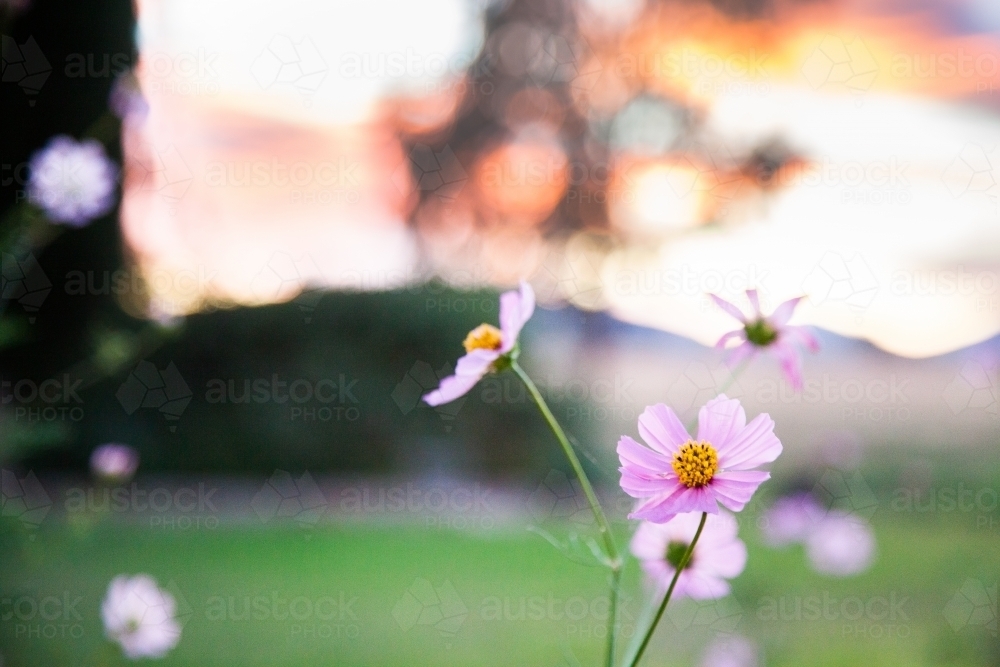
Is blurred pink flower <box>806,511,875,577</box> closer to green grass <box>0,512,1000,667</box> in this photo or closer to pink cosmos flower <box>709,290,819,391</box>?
green grass <box>0,512,1000,667</box>

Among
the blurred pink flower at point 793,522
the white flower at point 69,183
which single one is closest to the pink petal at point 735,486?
the white flower at point 69,183

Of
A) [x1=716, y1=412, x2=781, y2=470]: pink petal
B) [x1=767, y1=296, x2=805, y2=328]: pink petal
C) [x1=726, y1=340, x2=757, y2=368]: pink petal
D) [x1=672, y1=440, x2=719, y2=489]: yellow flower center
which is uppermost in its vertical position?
[x1=767, y1=296, x2=805, y2=328]: pink petal

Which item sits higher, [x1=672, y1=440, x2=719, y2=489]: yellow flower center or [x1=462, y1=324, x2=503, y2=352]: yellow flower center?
[x1=462, y1=324, x2=503, y2=352]: yellow flower center

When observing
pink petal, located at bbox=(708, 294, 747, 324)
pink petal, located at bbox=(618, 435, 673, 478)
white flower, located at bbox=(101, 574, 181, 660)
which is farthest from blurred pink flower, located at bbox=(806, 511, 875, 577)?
pink petal, located at bbox=(618, 435, 673, 478)

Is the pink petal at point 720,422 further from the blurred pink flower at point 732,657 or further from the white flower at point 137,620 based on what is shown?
the blurred pink flower at point 732,657

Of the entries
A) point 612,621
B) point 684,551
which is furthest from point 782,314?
point 612,621

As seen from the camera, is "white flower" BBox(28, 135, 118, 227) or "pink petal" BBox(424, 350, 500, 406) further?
"white flower" BBox(28, 135, 118, 227)

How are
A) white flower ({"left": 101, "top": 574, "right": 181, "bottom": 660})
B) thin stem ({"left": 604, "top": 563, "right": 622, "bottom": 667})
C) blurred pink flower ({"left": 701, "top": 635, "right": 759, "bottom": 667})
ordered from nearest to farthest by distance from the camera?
thin stem ({"left": 604, "top": 563, "right": 622, "bottom": 667}), white flower ({"left": 101, "top": 574, "right": 181, "bottom": 660}), blurred pink flower ({"left": 701, "top": 635, "right": 759, "bottom": 667})

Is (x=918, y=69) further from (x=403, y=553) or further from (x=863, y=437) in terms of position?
(x=403, y=553)
